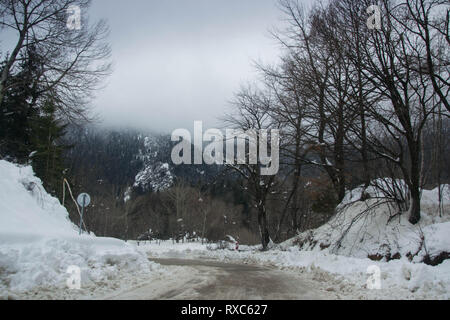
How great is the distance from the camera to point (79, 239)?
945cm

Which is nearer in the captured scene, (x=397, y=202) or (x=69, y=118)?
(x=397, y=202)

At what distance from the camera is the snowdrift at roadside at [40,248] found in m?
6.35

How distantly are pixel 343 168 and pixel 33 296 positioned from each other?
1231cm

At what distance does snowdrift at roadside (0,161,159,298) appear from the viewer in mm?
6352

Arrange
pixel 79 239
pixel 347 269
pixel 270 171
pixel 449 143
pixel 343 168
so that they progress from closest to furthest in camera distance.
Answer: pixel 79 239
pixel 347 269
pixel 449 143
pixel 343 168
pixel 270 171

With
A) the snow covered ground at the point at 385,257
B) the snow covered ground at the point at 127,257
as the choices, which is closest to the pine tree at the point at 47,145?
the snow covered ground at the point at 127,257

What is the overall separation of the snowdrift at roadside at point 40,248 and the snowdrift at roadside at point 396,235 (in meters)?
7.06

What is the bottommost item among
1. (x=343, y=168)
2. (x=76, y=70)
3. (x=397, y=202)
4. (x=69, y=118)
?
(x=397, y=202)

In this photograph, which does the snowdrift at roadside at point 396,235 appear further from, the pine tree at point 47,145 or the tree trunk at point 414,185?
the pine tree at point 47,145

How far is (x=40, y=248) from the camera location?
7.29 m

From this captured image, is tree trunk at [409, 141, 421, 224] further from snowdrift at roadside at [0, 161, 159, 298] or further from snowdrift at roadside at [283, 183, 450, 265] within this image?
snowdrift at roadside at [0, 161, 159, 298]

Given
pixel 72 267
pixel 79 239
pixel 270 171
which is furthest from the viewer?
pixel 270 171
